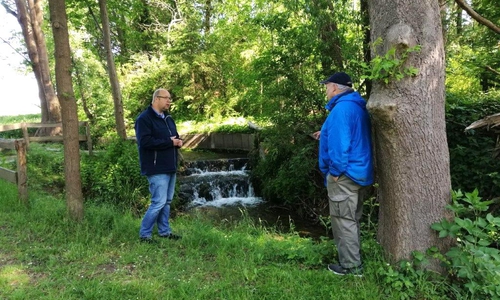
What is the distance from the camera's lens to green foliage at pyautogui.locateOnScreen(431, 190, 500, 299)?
2561mm

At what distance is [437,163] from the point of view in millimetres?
2895

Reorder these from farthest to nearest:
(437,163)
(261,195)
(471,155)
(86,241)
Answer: (261,195) < (471,155) < (86,241) < (437,163)

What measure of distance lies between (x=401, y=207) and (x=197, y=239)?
2.38 metres

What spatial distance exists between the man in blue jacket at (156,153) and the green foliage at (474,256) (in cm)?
291

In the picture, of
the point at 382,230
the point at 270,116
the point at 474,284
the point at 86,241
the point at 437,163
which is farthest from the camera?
the point at 270,116

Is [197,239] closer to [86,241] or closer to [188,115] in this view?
[86,241]

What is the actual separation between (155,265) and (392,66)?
286 centimetres

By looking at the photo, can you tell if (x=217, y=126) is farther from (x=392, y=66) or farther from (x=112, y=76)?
(x=392, y=66)

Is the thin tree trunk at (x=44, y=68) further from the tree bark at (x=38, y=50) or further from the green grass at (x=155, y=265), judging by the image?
the green grass at (x=155, y=265)

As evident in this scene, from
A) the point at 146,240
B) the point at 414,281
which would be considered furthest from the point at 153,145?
the point at 414,281

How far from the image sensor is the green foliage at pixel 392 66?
2717mm

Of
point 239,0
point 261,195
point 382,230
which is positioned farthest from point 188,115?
point 382,230

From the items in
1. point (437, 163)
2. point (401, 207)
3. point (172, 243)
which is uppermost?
point (437, 163)

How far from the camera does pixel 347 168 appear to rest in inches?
118
